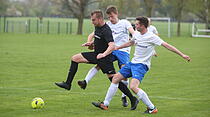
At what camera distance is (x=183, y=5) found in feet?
199

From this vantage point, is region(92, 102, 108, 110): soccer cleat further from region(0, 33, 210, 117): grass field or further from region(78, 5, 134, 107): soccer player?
region(78, 5, 134, 107): soccer player

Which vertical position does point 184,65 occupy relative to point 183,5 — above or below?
below

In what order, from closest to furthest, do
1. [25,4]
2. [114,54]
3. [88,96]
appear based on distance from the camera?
[114,54], [88,96], [25,4]

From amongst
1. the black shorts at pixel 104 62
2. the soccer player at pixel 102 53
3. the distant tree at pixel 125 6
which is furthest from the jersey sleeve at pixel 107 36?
the distant tree at pixel 125 6

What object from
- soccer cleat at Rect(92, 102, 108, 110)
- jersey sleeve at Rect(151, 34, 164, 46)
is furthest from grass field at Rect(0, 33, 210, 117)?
jersey sleeve at Rect(151, 34, 164, 46)

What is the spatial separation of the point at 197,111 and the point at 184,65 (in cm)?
1114

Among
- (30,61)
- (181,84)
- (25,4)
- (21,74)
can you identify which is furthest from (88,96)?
(25,4)

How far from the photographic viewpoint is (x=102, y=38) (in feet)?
32.7

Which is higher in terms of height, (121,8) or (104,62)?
(121,8)

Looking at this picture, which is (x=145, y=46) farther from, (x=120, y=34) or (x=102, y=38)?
(x=120, y=34)

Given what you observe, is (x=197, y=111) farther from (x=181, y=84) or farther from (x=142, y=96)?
(x=181, y=84)

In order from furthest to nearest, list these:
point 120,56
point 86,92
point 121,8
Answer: point 121,8
point 86,92
point 120,56

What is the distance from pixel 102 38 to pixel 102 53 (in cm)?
32

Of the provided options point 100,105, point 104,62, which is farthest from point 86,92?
point 100,105
